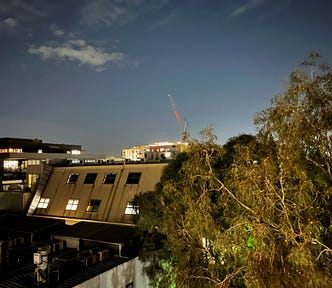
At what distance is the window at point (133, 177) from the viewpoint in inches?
793

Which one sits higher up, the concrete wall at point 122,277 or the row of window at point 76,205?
the row of window at point 76,205

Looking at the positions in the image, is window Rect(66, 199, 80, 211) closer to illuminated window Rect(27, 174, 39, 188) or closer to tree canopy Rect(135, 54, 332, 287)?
illuminated window Rect(27, 174, 39, 188)

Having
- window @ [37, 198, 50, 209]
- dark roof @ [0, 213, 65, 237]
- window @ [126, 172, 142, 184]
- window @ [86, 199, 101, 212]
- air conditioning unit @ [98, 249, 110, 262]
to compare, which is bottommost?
air conditioning unit @ [98, 249, 110, 262]

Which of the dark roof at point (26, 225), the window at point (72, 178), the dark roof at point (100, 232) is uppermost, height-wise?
the window at point (72, 178)

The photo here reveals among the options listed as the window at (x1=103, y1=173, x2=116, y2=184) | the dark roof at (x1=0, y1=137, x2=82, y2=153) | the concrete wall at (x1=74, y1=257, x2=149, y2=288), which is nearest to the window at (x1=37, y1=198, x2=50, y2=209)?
the window at (x1=103, y1=173, x2=116, y2=184)

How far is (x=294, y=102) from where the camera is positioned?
6672 millimetres

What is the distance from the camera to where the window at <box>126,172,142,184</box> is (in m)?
20.1

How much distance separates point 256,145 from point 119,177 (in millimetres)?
14282

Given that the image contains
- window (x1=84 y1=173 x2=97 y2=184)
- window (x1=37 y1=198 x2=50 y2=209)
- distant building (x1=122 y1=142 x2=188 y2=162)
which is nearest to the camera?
distant building (x1=122 y1=142 x2=188 y2=162)

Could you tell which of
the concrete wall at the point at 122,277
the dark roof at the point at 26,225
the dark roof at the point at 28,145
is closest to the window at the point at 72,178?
the dark roof at the point at 26,225

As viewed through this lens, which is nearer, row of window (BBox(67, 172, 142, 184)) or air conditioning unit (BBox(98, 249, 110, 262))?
air conditioning unit (BBox(98, 249, 110, 262))

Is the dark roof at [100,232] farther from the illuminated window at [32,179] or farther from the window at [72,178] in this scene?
the illuminated window at [32,179]

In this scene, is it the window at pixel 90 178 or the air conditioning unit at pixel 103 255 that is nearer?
the air conditioning unit at pixel 103 255

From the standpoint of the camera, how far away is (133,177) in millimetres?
20391
